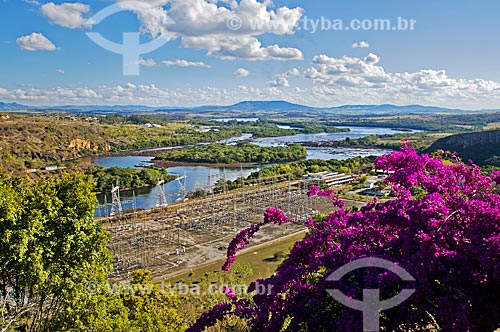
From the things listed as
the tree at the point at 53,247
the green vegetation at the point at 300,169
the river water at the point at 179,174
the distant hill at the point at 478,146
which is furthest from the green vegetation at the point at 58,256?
the distant hill at the point at 478,146

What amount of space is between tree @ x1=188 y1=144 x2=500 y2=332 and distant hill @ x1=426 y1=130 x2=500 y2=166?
4665 cm

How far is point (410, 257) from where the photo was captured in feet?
12.2

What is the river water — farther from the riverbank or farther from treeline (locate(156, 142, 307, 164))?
treeline (locate(156, 142, 307, 164))

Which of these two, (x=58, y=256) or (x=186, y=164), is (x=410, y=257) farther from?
(x=186, y=164)

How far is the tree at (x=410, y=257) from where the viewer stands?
3.40 metres

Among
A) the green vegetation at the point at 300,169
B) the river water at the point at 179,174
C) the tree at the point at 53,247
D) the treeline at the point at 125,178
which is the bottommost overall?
the river water at the point at 179,174

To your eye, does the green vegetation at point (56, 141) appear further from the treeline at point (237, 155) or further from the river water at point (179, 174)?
the treeline at point (237, 155)

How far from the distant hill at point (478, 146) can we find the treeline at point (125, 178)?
3640 cm

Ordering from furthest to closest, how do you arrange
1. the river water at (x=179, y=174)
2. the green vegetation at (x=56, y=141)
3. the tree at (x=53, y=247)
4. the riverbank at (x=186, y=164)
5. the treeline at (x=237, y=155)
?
the treeline at (x=237, y=155) < the riverbank at (x=186, y=164) < the green vegetation at (x=56, y=141) < the river water at (x=179, y=174) < the tree at (x=53, y=247)

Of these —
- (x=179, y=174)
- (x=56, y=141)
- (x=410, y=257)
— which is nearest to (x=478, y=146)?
(x=179, y=174)

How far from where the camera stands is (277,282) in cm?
444

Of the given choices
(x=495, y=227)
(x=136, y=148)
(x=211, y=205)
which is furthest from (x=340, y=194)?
(x=136, y=148)

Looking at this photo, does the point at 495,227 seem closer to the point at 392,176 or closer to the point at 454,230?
the point at 454,230

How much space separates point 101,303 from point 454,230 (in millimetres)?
6169
